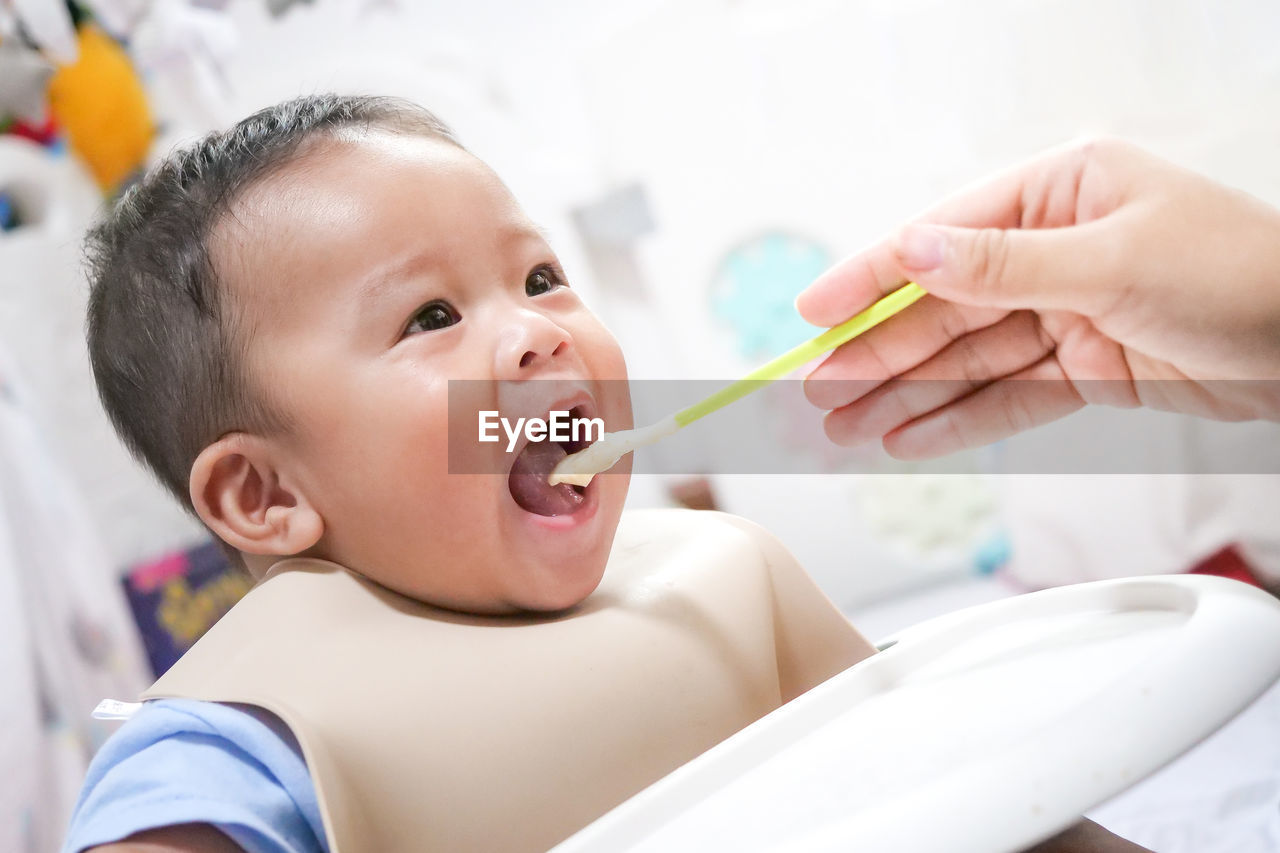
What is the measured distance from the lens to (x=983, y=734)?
0.40m

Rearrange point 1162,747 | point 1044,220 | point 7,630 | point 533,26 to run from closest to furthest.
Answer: point 1162,747, point 1044,220, point 7,630, point 533,26

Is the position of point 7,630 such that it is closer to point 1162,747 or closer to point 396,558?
Result: point 396,558

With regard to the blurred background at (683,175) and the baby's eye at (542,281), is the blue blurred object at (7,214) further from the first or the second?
the baby's eye at (542,281)

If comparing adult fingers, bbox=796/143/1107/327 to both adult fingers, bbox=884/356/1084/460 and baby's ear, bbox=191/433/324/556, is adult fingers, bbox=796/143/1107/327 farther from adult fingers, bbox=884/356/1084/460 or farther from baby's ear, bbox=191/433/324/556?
baby's ear, bbox=191/433/324/556

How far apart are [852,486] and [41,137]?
893mm

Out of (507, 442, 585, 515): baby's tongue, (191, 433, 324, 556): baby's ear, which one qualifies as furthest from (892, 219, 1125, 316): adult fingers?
(191, 433, 324, 556): baby's ear

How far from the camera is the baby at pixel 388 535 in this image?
18.6 inches

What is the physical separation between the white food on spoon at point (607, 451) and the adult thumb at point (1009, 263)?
175 millimetres

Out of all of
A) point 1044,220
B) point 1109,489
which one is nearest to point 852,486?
point 1109,489

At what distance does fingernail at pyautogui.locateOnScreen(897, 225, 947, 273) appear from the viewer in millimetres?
595

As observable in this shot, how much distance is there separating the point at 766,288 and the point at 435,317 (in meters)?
0.61

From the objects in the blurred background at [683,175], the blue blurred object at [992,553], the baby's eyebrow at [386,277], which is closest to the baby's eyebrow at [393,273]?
the baby's eyebrow at [386,277]

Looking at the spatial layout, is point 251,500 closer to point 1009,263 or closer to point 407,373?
point 407,373

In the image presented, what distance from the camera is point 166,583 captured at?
1.08 metres
